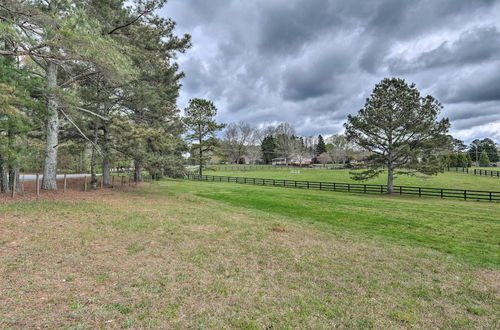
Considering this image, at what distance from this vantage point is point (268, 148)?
92.8 meters

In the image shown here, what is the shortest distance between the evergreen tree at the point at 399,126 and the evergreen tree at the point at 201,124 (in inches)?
845

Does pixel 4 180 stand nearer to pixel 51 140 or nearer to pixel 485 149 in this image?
pixel 51 140

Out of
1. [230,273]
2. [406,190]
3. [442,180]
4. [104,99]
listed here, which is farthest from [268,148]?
[230,273]

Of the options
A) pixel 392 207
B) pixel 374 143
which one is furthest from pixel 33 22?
pixel 374 143

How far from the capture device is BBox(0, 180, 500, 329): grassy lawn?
3.70 metres

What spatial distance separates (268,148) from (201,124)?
186ft

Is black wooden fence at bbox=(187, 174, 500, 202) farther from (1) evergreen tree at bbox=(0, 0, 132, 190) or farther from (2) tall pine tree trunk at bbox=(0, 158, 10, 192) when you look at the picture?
(1) evergreen tree at bbox=(0, 0, 132, 190)

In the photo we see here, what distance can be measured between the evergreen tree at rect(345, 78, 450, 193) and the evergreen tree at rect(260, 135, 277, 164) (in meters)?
68.6

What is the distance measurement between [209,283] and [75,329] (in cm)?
217

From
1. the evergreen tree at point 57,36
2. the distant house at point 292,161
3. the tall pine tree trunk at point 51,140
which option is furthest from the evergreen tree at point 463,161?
the tall pine tree trunk at point 51,140

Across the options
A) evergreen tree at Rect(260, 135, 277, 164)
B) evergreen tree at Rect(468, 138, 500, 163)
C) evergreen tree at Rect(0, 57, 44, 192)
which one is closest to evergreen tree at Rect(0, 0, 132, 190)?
evergreen tree at Rect(0, 57, 44, 192)

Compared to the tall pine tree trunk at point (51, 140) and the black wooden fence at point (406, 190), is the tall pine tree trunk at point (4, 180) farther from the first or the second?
the black wooden fence at point (406, 190)

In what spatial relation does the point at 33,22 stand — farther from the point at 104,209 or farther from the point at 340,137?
the point at 340,137

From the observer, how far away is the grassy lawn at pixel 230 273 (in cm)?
370
